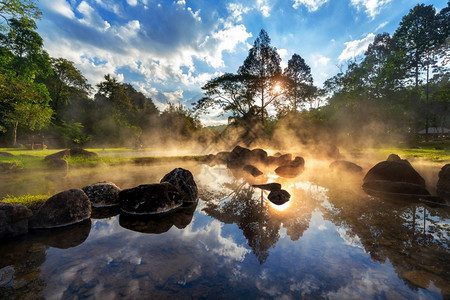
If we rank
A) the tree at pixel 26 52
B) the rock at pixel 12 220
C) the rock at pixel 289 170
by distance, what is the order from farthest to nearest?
the tree at pixel 26 52
the rock at pixel 289 170
the rock at pixel 12 220

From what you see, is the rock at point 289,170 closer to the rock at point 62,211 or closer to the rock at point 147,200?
the rock at point 147,200

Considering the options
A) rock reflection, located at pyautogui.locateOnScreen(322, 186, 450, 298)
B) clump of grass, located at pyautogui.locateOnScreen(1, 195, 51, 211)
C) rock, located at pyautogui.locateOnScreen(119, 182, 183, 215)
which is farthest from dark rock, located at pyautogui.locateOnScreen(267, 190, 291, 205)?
clump of grass, located at pyautogui.locateOnScreen(1, 195, 51, 211)

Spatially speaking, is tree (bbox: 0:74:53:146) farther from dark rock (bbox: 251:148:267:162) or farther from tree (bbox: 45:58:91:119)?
tree (bbox: 45:58:91:119)

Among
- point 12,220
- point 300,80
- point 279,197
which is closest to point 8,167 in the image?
point 12,220

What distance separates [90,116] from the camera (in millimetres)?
38219

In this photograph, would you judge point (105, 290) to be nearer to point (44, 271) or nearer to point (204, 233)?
point (44, 271)

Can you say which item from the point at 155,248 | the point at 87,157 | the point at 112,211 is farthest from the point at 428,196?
the point at 87,157

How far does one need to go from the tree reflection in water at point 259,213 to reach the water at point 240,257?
5 centimetres

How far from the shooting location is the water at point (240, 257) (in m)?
2.68

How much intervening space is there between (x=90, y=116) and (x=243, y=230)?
45.7 metres

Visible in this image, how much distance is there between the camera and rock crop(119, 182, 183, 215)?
18.9 ft

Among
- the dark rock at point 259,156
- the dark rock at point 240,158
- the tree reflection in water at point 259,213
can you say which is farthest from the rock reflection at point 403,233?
the dark rock at point 240,158

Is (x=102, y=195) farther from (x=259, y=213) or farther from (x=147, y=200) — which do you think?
(x=259, y=213)

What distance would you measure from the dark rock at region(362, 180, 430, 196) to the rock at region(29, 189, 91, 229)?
36.6 ft
